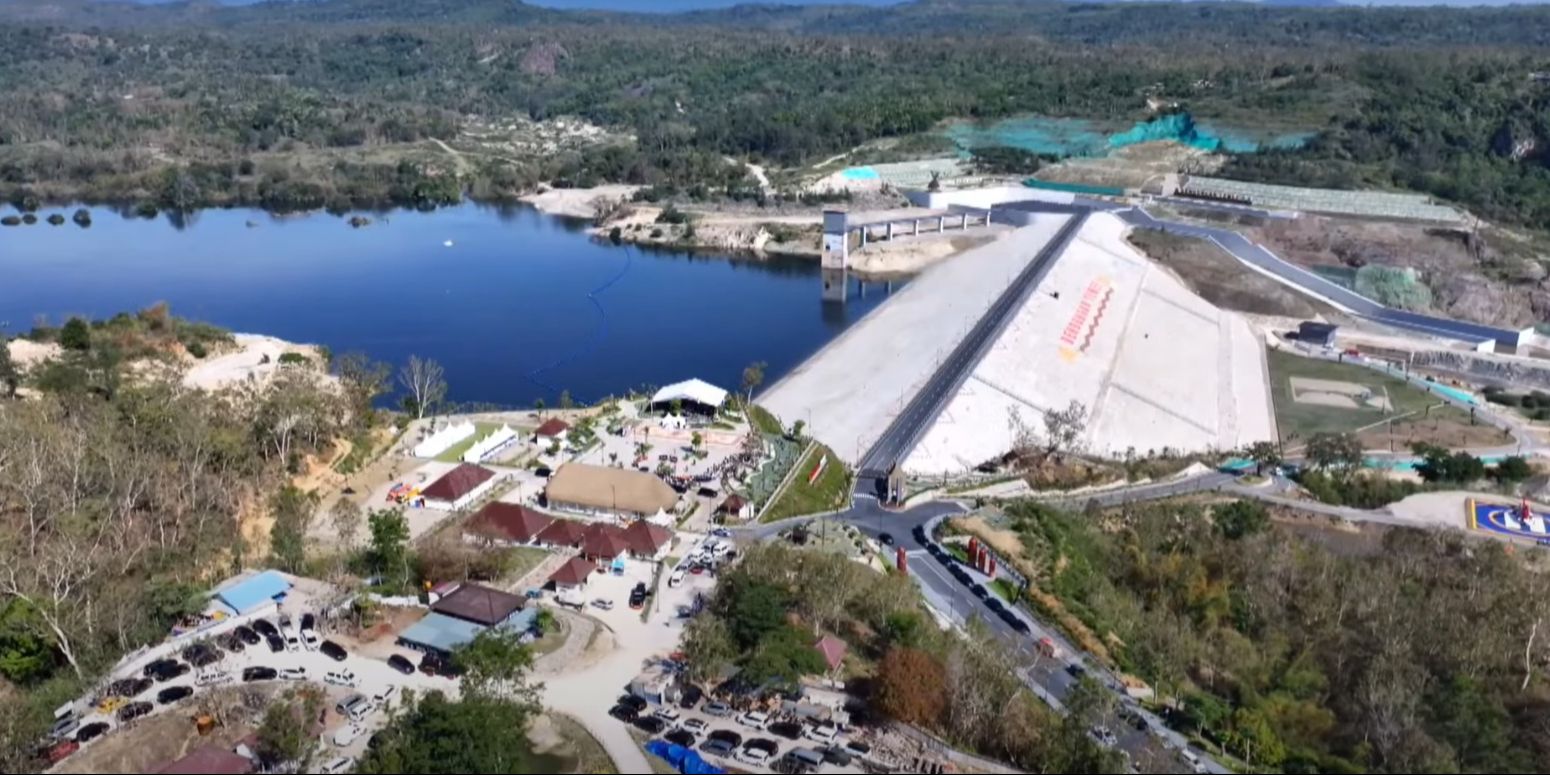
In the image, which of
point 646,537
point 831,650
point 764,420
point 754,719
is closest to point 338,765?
point 754,719

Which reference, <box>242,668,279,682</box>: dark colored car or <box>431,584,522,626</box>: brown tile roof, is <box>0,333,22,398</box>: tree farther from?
<box>431,584,522,626</box>: brown tile roof

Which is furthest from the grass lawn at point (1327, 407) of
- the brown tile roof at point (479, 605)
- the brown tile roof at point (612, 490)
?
the brown tile roof at point (479, 605)

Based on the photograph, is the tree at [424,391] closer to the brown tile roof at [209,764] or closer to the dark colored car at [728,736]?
the brown tile roof at [209,764]

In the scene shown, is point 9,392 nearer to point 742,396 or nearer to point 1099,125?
point 742,396

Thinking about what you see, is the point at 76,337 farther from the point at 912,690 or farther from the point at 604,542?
the point at 912,690

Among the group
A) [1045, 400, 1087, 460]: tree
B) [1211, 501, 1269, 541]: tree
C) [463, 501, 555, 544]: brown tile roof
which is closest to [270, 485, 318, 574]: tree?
[463, 501, 555, 544]: brown tile roof

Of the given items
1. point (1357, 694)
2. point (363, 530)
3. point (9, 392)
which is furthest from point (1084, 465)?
point (9, 392)
